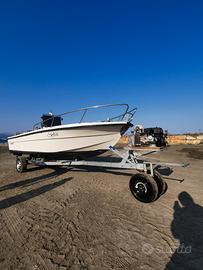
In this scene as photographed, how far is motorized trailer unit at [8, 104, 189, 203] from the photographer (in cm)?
456

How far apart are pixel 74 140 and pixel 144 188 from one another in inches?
111

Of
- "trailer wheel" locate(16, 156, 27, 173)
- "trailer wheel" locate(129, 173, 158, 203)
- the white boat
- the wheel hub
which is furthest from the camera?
"trailer wheel" locate(16, 156, 27, 173)

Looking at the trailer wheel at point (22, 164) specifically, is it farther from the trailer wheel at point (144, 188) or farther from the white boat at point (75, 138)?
the trailer wheel at point (144, 188)

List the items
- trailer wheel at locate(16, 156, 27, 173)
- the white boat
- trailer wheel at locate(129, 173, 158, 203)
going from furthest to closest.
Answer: trailer wheel at locate(16, 156, 27, 173) → the white boat → trailer wheel at locate(129, 173, 158, 203)

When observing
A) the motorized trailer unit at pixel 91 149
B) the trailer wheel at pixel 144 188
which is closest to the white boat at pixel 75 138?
the motorized trailer unit at pixel 91 149

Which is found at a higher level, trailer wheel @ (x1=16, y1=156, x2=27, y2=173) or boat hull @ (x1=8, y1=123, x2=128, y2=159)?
boat hull @ (x1=8, y1=123, x2=128, y2=159)

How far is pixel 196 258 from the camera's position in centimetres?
249

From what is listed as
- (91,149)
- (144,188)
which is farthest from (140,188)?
(91,149)

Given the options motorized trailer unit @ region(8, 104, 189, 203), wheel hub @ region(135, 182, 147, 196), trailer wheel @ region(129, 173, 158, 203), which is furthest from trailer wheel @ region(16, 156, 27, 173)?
wheel hub @ region(135, 182, 147, 196)

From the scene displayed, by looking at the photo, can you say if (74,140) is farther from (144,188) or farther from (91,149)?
(144,188)

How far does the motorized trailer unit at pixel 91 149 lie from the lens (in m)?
4.56

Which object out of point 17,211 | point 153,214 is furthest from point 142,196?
point 17,211

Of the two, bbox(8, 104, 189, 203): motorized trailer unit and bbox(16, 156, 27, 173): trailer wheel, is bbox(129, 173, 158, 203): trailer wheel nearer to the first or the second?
bbox(8, 104, 189, 203): motorized trailer unit

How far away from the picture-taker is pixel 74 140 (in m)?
6.20
